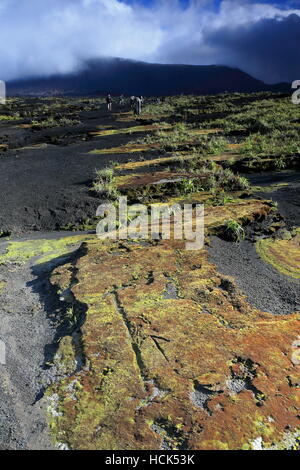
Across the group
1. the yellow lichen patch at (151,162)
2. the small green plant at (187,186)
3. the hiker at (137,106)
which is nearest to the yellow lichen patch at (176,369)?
the small green plant at (187,186)

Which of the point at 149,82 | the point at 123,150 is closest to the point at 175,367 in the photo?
the point at 123,150

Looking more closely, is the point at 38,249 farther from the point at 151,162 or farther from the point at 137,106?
the point at 137,106

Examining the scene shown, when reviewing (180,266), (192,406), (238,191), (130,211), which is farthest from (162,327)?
(238,191)

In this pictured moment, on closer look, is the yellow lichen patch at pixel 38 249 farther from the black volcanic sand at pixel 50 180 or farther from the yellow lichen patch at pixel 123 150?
the yellow lichen patch at pixel 123 150
